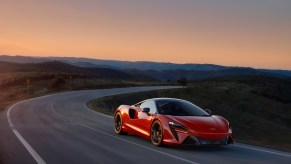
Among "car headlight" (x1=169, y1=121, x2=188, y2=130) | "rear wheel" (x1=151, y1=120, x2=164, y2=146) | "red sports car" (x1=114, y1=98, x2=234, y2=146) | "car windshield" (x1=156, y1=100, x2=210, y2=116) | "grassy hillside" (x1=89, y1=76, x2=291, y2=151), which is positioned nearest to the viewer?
"red sports car" (x1=114, y1=98, x2=234, y2=146)

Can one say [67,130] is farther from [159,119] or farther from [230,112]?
[230,112]

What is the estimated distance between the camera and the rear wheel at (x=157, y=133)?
42.8 ft

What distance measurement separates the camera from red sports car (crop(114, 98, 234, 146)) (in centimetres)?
1236

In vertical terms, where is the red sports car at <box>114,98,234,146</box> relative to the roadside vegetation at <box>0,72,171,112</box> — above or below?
above

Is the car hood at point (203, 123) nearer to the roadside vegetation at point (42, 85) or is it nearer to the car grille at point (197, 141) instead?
the car grille at point (197, 141)

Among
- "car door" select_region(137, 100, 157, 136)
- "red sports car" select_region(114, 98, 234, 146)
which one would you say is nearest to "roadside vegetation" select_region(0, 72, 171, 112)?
"car door" select_region(137, 100, 157, 136)

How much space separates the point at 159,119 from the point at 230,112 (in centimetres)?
4837

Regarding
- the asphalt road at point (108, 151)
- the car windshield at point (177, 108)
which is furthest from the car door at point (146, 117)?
the asphalt road at point (108, 151)

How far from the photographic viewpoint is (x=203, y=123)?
41.4 feet

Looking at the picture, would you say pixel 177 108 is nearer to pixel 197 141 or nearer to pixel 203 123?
pixel 203 123

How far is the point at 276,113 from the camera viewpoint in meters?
67.1

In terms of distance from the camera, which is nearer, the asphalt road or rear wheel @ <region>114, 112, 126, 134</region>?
the asphalt road

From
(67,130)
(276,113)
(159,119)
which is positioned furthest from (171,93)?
(159,119)

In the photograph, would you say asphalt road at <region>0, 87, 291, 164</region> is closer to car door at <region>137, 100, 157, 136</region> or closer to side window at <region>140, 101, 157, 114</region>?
car door at <region>137, 100, 157, 136</region>
